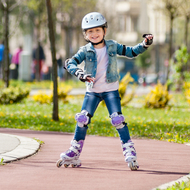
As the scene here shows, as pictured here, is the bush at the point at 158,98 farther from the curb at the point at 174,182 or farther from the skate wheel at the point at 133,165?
the curb at the point at 174,182

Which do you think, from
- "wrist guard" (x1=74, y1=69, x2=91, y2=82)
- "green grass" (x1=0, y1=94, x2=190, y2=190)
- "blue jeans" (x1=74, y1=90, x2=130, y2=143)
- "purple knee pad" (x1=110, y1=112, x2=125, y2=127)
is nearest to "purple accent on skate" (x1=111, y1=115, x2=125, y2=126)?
"purple knee pad" (x1=110, y1=112, x2=125, y2=127)

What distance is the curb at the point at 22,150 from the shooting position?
20.4 ft

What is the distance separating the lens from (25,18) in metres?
36.3

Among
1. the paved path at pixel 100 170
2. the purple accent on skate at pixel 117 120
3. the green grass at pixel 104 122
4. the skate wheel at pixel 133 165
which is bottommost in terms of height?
the green grass at pixel 104 122

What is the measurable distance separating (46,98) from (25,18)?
2164cm

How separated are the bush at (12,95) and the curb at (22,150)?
24.8 ft

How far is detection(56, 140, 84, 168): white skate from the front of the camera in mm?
5836

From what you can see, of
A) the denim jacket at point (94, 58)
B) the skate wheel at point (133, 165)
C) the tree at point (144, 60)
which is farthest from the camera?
the tree at point (144, 60)

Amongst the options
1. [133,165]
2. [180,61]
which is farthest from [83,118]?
[180,61]

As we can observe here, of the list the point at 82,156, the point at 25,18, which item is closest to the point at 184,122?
the point at 82,156

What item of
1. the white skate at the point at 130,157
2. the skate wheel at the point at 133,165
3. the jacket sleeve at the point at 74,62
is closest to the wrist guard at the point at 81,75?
the jacket sleeve at the point at 74,62

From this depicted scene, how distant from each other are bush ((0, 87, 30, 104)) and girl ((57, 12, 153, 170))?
9486 mm

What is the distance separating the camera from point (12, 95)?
50.5 ft

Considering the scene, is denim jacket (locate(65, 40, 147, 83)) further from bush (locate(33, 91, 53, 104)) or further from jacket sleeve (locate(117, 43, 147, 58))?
bush (locate(33, 91, 53, 104))
